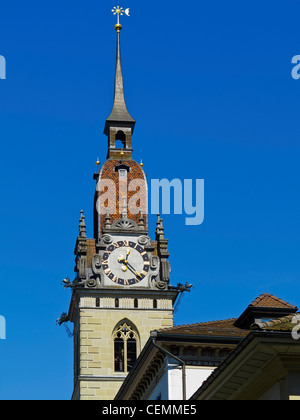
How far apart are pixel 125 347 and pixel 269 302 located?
38.9 metres

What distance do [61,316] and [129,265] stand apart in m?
8.27

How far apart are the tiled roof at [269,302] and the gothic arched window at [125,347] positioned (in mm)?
37758

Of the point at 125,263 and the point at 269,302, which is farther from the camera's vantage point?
the point at 125,263

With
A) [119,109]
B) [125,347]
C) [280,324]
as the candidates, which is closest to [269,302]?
[280,324]

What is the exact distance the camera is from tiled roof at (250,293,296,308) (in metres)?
52.6

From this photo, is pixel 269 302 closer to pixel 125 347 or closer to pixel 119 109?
pixel 125 347

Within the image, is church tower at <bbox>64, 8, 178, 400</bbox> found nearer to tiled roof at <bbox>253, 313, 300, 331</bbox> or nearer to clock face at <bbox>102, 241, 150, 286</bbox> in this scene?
clock face at <bbox>102, 241, 150, 286</bbox>

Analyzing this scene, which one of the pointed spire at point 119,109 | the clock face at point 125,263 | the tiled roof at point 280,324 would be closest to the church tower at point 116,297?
the clock face at point 125,263

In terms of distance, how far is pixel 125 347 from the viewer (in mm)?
90875

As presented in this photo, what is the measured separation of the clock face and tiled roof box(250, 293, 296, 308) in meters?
38.7

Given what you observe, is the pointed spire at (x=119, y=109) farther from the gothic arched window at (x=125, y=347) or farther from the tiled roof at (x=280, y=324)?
the tiled roof at (x=280, y=324)

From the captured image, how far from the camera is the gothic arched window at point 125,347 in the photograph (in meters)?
90.2

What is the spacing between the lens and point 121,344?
91.2 metres
